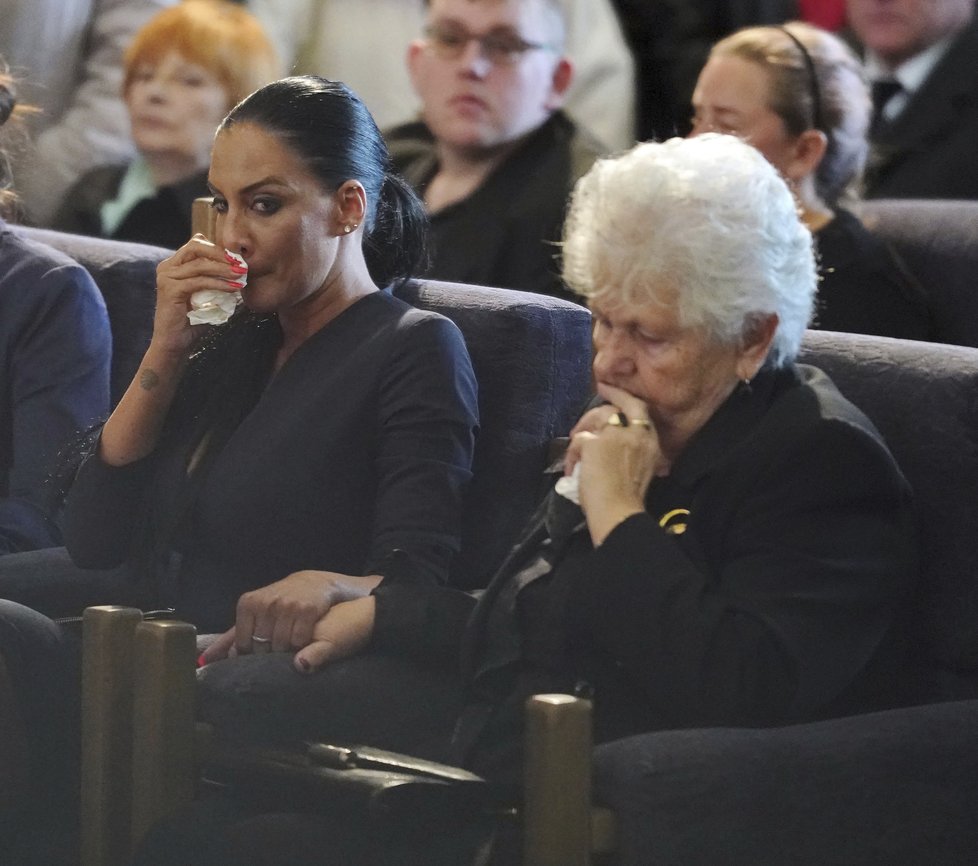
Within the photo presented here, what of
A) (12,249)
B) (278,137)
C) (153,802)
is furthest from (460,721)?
(12,249)

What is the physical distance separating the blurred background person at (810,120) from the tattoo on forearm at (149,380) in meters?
1.09

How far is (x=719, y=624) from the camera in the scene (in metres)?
1.58

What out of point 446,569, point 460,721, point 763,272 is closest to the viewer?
point 763,272

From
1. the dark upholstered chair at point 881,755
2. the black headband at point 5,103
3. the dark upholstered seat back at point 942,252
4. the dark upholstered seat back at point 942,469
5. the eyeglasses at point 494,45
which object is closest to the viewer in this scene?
the dark upholstered chair at point 881,755

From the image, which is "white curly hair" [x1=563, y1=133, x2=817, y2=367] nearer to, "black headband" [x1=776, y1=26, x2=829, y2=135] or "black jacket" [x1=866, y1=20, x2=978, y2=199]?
"black headband" [x1=776, y1=26, x2=829, y2=135]

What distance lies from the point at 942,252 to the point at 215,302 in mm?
1241

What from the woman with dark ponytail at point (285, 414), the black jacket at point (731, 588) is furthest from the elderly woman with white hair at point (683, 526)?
the woman with dark ponytail at point (285, 414)

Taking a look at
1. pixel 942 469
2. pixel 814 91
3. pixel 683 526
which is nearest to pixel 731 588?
pixel 683 526

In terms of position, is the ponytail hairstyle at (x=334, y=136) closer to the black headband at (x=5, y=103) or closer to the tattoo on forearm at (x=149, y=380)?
the tattoo on forearm at (x=149, y=380)

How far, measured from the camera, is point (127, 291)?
257cm

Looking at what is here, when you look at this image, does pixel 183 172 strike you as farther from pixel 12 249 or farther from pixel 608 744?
pixel 608 744

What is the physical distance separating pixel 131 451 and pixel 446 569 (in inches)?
15.1

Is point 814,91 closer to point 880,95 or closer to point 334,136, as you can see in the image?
point 880,95

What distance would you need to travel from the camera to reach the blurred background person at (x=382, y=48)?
3.86 meters
